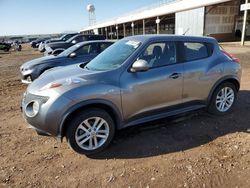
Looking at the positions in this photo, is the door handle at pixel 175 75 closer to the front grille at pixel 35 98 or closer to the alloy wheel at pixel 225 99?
the alloy wheel at pixel 225 99

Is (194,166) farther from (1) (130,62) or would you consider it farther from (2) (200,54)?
(2) (200,54)

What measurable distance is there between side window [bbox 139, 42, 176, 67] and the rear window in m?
0.29

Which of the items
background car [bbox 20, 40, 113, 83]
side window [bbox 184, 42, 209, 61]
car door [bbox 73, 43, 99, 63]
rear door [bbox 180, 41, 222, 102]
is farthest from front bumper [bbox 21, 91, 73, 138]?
car door [bbox 73, 43, 99, 63]

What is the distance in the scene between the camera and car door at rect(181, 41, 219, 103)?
14.7 ft

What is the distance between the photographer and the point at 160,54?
433 cm

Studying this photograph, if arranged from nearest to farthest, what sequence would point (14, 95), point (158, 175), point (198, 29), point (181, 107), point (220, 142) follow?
point (158, 175)
point (220, 142)
point (181, 107)
point (14, 95)
point (198, 29)

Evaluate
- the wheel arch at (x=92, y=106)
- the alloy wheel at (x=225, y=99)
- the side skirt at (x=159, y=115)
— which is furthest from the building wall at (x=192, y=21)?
the wheel arch at (x=92, y=106)

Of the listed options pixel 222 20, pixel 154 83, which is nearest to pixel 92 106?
pixel 154 83

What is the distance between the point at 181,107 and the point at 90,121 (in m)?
1.79

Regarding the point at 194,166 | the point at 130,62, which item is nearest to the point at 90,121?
the point at 130,62

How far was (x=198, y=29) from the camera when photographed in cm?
2727

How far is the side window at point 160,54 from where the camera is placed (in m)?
4.20

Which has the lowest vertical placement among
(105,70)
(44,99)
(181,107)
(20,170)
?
(20,170)

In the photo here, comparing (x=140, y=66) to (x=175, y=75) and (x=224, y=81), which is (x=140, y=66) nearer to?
(x=175, y=75)
